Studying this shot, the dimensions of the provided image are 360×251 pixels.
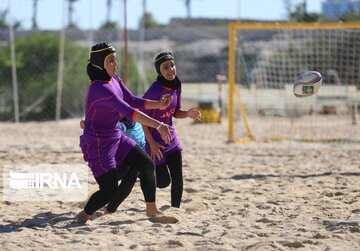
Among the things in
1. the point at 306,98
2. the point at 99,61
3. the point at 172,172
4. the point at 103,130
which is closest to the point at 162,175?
the point at 172,172

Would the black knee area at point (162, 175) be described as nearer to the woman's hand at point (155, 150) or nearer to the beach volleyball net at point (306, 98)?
the woman's hand at point (155, 150)

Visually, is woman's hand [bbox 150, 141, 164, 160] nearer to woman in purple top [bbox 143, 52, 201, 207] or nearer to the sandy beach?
woman in purple top [bbox 143, 52, 201, 207]

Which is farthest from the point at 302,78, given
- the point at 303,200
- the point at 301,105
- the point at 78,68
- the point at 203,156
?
the point at 78,68

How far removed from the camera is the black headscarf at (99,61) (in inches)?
234

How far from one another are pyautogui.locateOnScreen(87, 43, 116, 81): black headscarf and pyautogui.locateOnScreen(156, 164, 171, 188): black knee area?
3.84 feet

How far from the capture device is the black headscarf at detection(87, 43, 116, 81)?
594cm

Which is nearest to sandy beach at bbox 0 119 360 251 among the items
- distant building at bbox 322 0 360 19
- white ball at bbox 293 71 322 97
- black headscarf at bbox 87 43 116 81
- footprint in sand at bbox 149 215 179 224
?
footprint in sand at bbox 149 215 179 224

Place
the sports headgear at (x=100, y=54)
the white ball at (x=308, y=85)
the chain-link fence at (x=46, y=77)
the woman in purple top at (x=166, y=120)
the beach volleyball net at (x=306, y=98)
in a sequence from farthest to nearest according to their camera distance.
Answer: the chain-link fence at (x=46, y=77), the beach volleyball net at (x=306, y=98), the white ball at (x=308, y=85), the woman in purple top at (x=166, y=120), the sports headgear at (x=100, y=54)

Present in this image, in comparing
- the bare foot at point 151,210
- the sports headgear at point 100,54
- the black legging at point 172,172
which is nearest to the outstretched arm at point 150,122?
the sports headgear at point 100,54

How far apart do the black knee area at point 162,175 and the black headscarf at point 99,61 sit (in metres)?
1.17

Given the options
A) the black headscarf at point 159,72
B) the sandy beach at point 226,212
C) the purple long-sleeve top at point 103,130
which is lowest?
the sandy beach at point 226,212

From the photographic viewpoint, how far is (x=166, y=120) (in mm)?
6699

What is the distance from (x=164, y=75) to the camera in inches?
260

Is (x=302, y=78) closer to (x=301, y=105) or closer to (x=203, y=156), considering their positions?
(x=203, y=156)
